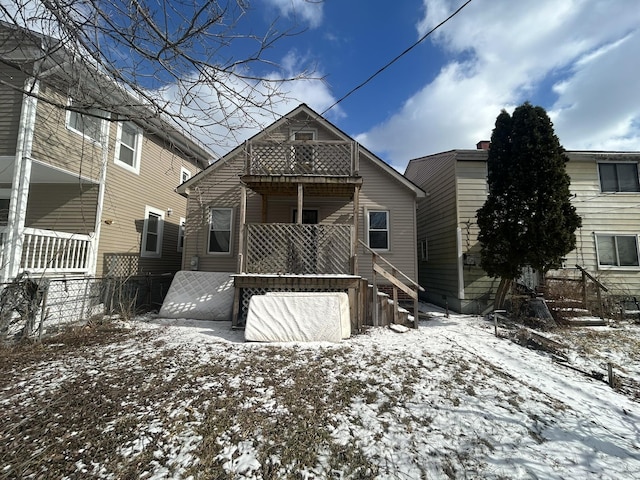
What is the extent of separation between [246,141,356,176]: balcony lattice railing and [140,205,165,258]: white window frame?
16.8 feet

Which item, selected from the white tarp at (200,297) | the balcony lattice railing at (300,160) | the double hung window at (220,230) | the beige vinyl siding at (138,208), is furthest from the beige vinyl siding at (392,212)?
the beige vinyl siding at (138,208)

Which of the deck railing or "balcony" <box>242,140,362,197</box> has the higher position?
"balcony" <box>242,140,362,197</box>

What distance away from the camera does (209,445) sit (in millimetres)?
2592

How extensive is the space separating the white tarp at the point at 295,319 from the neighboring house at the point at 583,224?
558cm

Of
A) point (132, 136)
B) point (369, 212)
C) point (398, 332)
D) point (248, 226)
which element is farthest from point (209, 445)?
point (132, 136)

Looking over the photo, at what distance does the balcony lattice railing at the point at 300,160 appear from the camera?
824cm

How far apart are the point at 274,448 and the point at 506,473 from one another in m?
2.05

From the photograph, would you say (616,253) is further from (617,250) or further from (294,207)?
(294,207)

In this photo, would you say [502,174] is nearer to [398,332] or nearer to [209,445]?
[398,332]

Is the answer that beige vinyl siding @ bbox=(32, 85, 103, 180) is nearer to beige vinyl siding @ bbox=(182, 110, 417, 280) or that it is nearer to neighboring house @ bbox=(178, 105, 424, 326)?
neighboring house @ bbox=(178, 105, 424, 326)

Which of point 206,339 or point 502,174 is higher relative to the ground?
point 502,174

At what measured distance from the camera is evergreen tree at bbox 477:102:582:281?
7.45 m

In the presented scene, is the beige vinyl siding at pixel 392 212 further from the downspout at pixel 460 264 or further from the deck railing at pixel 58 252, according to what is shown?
the deck railing at pixel 58 252

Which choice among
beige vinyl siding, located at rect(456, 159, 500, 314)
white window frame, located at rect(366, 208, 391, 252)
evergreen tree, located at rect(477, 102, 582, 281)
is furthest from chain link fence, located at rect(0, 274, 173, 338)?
evergreen tree, located at rect(477, 102, 582, 281)
